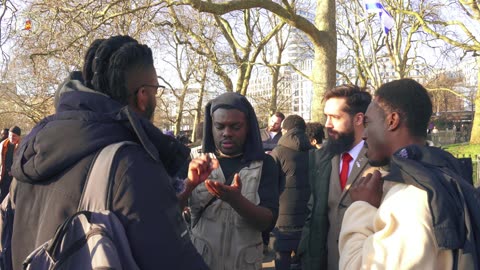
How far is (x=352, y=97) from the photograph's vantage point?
3590mm

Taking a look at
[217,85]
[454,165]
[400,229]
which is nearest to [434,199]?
[400,229]

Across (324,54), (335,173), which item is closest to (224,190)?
(335,173)

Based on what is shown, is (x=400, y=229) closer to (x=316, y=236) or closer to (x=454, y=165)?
(x=454, y=165)

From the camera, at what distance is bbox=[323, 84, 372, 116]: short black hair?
3.56 meters

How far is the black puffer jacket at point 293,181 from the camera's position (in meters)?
5.60

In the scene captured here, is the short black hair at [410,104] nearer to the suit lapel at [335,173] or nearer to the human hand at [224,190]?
the human hand at [224,190]

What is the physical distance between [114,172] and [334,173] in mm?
2113

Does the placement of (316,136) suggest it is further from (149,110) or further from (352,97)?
(149,110)

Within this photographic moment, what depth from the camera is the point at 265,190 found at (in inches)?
119

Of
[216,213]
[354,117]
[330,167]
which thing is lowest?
[216,213]

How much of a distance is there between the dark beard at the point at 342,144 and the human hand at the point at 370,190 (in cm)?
134

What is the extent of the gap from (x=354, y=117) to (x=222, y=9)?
747cm

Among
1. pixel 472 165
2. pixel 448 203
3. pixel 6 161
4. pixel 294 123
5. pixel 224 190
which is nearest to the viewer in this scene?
pixel 448 203

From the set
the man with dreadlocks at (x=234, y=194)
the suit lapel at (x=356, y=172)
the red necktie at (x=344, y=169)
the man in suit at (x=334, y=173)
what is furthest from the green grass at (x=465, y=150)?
the man with dreadlocks at (x=234, y=194)
